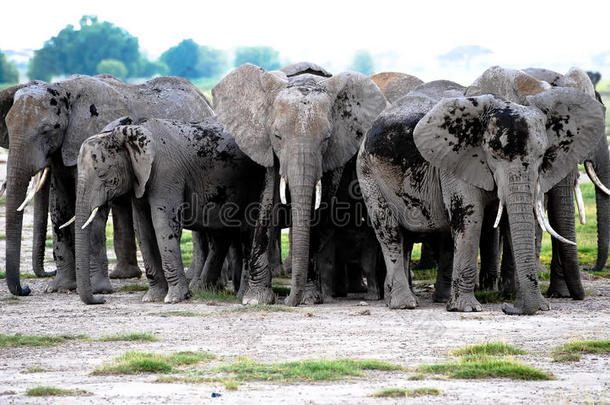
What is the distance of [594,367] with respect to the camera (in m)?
8.78

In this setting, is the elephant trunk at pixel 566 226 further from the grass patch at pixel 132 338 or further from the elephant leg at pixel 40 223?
the elephant leg at pixel 40 223

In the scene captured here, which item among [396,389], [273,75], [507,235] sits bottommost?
[396,389]

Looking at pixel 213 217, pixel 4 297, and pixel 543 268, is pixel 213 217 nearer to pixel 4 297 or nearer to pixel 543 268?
pixel 4 297

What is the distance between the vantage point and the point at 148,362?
348 inches

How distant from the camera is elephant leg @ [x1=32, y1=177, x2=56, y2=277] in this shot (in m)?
15.2

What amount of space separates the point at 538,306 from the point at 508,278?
203 centimetres

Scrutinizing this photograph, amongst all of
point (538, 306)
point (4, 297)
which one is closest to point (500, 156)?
point (538, 306)

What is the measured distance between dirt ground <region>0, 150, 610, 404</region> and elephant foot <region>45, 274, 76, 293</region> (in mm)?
151

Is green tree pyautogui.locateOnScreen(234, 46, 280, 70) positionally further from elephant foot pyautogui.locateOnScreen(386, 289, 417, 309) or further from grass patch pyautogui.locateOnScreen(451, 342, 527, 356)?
grass patch pyautogui.locateOnScreen(451, 342, 527, 356)

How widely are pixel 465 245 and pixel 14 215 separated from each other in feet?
16.5

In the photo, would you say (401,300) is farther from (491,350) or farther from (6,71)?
(6,71)


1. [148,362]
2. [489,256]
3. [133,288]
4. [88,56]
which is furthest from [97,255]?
[88,56]

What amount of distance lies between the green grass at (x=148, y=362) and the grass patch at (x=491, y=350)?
192cm

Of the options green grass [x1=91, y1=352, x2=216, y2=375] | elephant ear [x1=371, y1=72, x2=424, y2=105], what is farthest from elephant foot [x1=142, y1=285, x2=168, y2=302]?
elephant ear [x1=371, y1=72, x2=424, y2=105]
